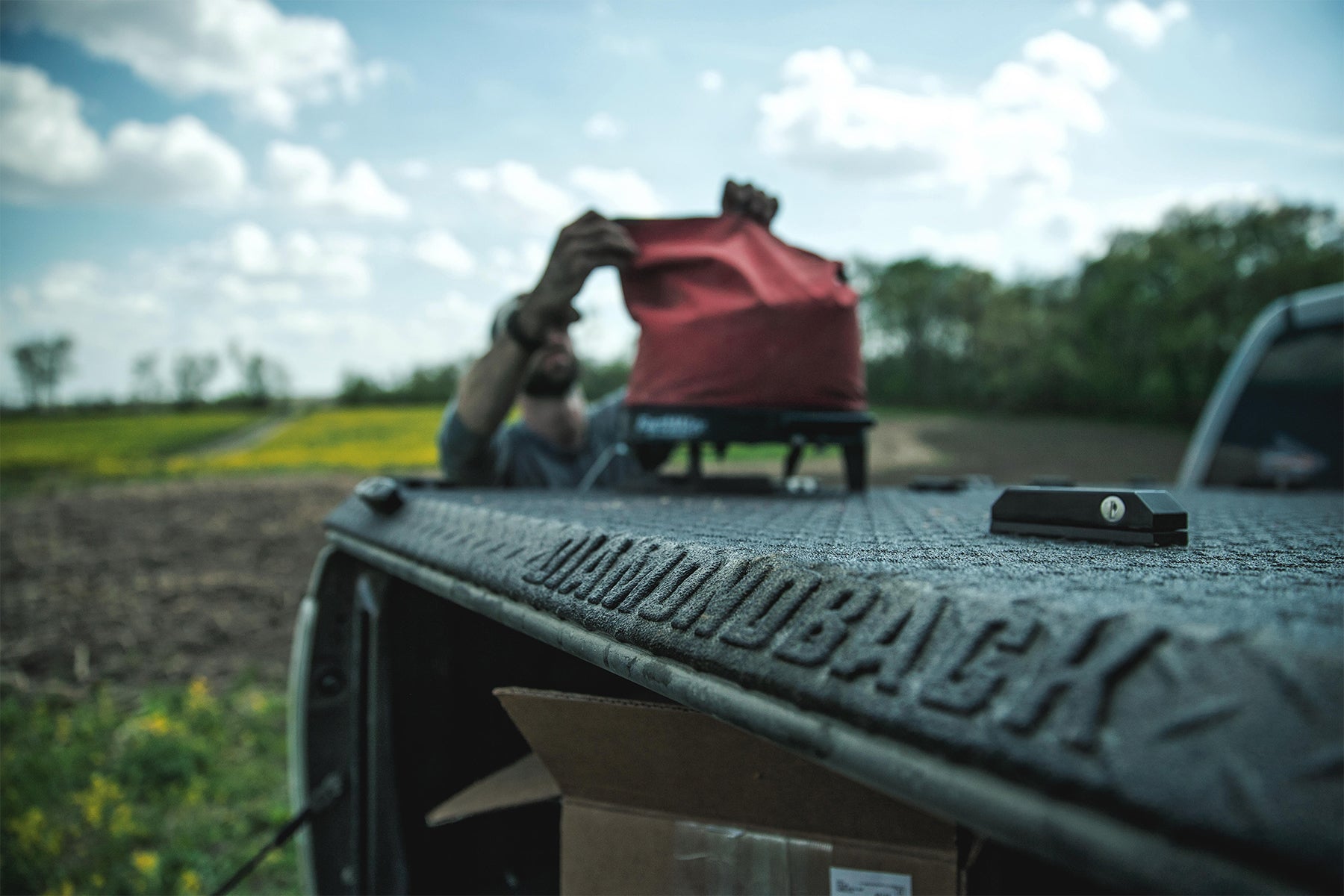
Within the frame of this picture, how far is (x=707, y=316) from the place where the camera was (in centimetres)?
160

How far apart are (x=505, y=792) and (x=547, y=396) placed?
6.35 ft

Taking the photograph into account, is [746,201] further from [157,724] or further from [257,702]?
[257,702]

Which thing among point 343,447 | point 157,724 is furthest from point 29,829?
point 343,447

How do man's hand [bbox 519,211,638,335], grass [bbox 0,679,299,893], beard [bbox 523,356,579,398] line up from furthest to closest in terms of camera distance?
grass [bbox 0,679,299,893], beard [bbox 523,356,579,398], man's hand [bbox 519,211,638,335]

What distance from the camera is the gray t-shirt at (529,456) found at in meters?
2.62

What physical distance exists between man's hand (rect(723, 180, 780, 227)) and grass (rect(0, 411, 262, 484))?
2063 cm

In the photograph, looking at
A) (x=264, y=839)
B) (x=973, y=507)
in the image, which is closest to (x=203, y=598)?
(x=264, y=839)

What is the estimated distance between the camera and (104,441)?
2561 centimetres

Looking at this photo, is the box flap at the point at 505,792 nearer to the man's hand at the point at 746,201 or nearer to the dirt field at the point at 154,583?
the man's hand at the point at 746,201

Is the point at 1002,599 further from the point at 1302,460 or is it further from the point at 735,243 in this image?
the point at 1302,460

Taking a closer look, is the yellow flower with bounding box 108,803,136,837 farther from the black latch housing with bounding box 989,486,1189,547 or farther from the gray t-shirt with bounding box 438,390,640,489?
the black latch housing with bounding box 989,486,1189,547

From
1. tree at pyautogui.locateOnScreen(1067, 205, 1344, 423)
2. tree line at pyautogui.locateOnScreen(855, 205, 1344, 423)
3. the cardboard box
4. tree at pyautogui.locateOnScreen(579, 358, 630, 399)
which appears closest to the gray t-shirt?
the cardboard box

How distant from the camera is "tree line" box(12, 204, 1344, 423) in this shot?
28.4 m

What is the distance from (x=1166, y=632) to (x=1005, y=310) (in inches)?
1451
